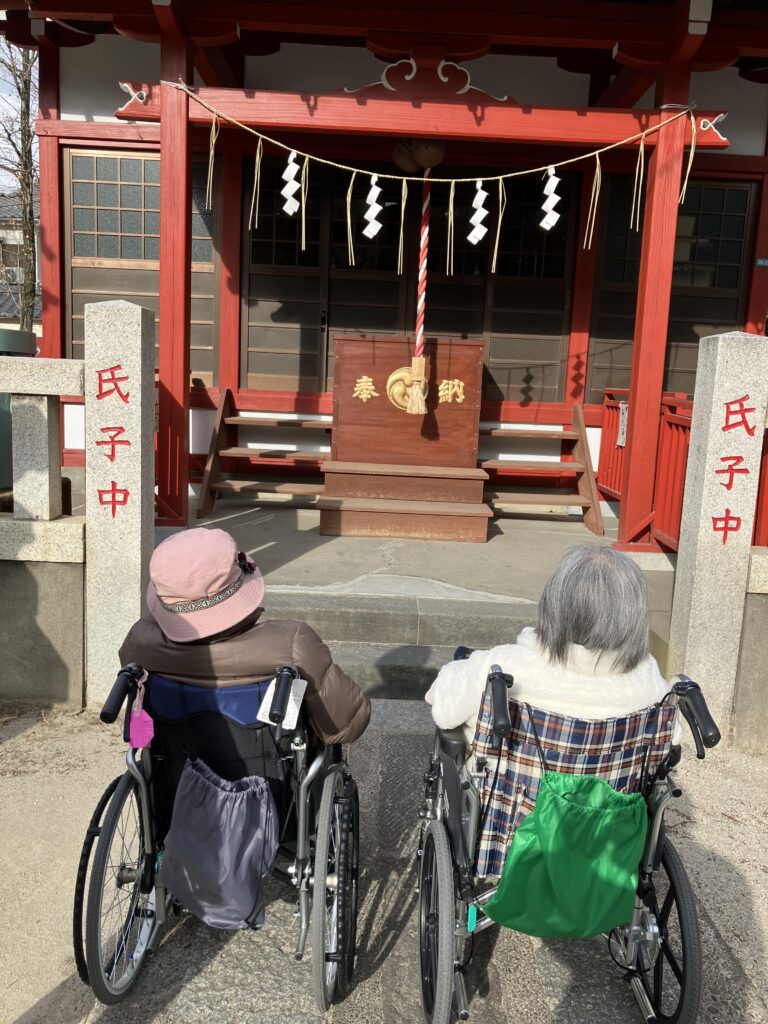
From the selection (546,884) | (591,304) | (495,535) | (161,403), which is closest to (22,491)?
(161,403)

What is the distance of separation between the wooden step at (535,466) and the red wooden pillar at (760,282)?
1.89 meters

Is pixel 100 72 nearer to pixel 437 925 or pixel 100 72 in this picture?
pixel 100 72

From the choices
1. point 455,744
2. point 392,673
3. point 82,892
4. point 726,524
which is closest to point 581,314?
point 726,524

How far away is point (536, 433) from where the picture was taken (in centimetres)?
719

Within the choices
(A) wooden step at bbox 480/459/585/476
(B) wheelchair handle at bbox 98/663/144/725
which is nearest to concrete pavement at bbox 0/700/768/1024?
(B) wheelchair handle at bbox 98/663/144/725

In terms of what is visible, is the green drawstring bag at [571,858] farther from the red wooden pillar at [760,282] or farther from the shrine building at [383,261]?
the red wooden pillar at [760,282]

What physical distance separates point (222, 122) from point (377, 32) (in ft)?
3.81

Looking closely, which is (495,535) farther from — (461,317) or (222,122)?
(222,122)

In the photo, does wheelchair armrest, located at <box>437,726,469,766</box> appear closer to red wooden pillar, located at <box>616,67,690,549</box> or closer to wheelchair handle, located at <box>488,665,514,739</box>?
wheelchair handle, located at <box>488,665,514,739</box>

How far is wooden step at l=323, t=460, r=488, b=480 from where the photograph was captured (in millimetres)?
6250

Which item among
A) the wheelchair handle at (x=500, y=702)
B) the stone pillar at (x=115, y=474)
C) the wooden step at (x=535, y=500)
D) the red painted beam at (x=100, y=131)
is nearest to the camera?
the wheelchair handle at (x=500, y=702)

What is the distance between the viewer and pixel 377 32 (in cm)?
553

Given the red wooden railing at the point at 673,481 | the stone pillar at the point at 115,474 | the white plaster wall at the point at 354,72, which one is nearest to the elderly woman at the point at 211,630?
the stone pillar at the point at 115,474

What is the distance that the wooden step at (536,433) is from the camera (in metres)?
7.16
